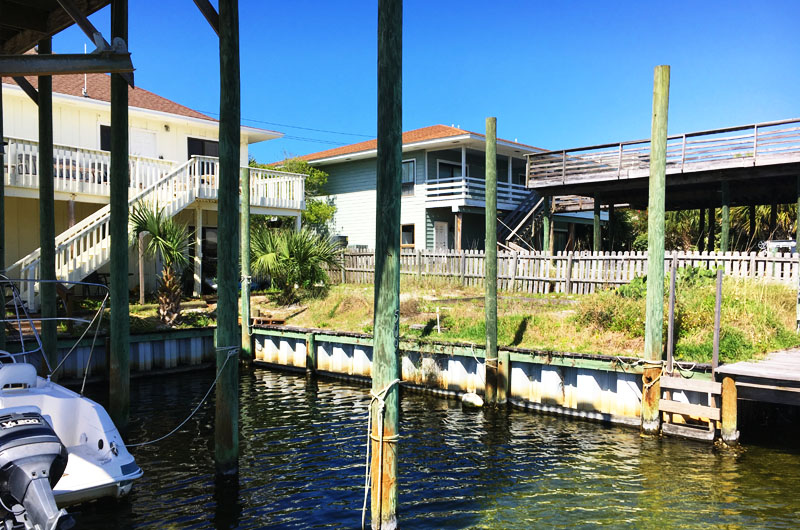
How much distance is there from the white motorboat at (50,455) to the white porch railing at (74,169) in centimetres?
1076

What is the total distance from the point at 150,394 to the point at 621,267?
1363cm

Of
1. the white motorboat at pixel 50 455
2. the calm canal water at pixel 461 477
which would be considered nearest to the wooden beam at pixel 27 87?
the white motorboat at pixel 50 455

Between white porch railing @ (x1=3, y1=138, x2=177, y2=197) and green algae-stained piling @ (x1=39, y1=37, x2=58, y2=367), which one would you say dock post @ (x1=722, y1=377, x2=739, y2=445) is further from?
white porch railing @ (x1=3, y1=138, x2=177, y2=197)

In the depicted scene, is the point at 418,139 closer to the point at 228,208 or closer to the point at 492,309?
the point at 492,309

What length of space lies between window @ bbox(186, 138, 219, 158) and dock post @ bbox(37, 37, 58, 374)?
12.7m

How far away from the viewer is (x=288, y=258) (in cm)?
1966

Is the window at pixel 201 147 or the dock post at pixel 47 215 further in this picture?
the window at pixel 201 147

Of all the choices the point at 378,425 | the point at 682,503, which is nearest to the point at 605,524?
the point at 682,503

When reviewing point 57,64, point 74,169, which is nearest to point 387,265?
point 57,64

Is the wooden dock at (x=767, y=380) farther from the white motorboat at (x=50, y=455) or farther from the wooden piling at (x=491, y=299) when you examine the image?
the white motorboat at (x=50, y=455)

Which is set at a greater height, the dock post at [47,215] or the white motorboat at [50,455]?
the dock post at [47,215]

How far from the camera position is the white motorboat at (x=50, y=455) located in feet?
16.6

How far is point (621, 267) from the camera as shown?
18219 mm

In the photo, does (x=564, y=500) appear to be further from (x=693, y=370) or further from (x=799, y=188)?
(x=799, y=188)
